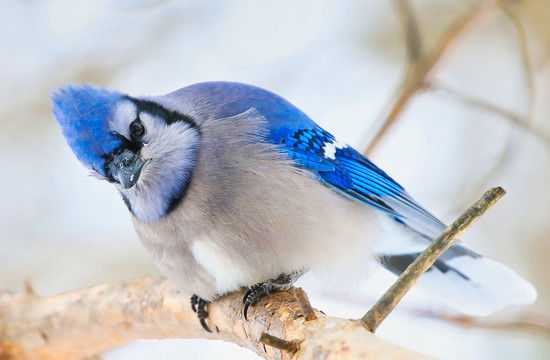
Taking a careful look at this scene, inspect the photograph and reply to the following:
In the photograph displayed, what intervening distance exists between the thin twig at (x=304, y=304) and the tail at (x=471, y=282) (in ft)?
2.50

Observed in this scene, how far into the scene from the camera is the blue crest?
1.38m

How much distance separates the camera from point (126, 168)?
140 cm

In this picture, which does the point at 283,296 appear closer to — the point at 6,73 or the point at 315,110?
the point at 315,110

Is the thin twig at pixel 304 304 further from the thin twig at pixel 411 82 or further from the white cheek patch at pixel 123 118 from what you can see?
the thin twig at pixel 411 82

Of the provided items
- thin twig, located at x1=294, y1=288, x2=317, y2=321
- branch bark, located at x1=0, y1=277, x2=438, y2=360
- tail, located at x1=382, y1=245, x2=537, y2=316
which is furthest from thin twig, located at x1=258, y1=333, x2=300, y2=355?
tail, located at x1=382, y1=245, x2=537, y2=316

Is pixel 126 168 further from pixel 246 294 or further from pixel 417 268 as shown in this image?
pixel 417 268

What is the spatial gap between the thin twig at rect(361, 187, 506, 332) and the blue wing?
614 mm

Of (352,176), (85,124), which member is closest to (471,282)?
(352,176)

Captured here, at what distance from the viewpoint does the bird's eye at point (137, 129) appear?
1.45 m

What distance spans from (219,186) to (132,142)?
246 millimetres

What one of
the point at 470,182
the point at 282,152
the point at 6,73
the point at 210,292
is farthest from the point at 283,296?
the point at 6,73

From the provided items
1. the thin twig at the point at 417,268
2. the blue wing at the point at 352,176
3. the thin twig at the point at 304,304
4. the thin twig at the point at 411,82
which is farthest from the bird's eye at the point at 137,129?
the thin twig at the point at 411,82

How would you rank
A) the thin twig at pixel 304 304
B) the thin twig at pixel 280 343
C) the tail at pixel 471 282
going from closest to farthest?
the thin twig at pixel 280 343 < the thin twig at pixel 304 304 < the tail at pixel 471 282

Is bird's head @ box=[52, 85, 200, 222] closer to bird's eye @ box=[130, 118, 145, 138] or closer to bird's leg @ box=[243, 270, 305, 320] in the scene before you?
bird's eye @ box=[130, 118, 145, 138]
